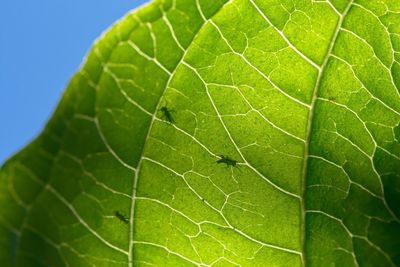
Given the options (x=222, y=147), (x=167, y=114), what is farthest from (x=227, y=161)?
(x=167, y=114)

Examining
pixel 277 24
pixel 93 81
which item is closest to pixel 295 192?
pixel 277 24

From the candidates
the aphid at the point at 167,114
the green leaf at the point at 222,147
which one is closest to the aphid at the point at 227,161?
the green leaf at the point at 222,147

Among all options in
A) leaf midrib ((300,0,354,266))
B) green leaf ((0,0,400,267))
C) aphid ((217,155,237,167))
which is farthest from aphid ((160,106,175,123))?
leaf midrib ((300,0,354,266))

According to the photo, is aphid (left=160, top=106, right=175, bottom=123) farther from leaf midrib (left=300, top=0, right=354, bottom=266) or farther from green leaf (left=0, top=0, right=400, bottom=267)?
leaf midrib (left=300, top=0, right=354, bottom=266)

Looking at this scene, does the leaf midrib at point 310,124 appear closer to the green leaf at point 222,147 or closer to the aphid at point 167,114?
the green leaf at point 222,147

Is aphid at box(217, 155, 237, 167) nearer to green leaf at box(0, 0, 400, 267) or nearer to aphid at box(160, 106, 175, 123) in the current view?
green leaf at box(0, 0, 400, 267)

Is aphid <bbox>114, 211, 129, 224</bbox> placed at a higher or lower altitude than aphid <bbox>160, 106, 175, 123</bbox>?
lower

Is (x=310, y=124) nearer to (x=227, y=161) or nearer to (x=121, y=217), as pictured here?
(x=227, y=161)

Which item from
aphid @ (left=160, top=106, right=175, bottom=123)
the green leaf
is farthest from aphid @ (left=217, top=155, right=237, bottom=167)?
aphid @ (left=160, top=106, right=175, bottom=123)
